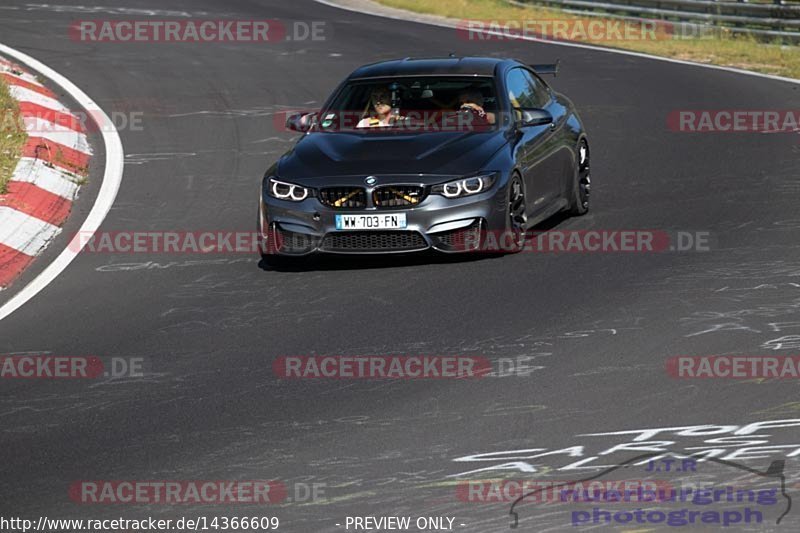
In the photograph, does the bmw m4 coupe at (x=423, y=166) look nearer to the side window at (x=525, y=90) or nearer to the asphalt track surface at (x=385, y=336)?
the side window at (x=525, y=90)

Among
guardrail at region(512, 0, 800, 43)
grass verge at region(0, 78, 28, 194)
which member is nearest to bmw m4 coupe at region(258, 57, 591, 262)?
grass verge at region(0, 78, 28, 194)

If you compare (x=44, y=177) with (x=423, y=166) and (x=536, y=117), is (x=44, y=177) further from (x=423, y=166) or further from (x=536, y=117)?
(x=536, y=117)

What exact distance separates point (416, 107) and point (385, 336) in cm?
333

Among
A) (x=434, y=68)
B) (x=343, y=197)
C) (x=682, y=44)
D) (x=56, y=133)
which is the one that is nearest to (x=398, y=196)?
(x=343, y=197)

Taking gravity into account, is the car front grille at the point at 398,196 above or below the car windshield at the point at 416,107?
below

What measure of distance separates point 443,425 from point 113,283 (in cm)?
433

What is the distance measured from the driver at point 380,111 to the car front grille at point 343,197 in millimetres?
1160

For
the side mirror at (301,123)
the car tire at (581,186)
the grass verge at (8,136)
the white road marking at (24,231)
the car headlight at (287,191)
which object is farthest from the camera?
the grass verge at (8,136)

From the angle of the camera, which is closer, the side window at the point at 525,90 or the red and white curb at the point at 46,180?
the red and white curb at the point at 46,180

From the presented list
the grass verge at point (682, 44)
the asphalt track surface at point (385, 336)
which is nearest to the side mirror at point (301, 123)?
the asphalt track surface at point (385, 336)

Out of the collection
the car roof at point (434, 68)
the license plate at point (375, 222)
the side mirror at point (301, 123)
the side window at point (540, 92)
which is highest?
the car roof at point (434, 68)

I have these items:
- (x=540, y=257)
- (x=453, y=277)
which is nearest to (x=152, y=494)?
(x=453, y=277)

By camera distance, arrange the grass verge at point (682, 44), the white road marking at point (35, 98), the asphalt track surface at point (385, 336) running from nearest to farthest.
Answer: the asphalt track surface at point (385, 336) → the white road marking at point (35, 98) → the grass verge at point (682, 44)

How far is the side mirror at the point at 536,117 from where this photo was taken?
38.1ft
